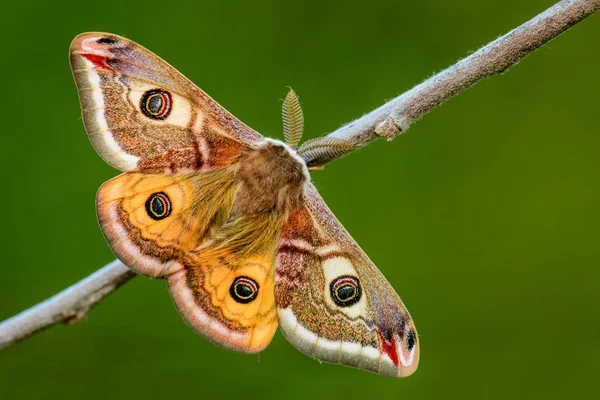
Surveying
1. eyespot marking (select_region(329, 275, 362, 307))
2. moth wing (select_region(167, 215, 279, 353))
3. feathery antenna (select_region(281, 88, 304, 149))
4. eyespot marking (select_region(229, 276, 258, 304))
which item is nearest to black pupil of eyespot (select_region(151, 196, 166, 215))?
moth wing (select_region(167, 215, 279, 353))

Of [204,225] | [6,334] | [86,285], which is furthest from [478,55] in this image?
[6,334]

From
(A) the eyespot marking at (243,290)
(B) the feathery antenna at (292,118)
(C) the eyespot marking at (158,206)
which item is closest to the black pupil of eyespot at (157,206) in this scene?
(C) the eyespot marking at (158,206)

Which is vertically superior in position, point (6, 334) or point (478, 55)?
point (478, 55)

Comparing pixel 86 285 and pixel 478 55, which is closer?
pixel 478 55

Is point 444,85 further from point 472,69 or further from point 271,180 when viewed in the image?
point 271,180

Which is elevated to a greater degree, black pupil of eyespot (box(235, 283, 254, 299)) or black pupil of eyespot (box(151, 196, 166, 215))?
black pupil of eyespot (box(151, 196, 166, 215))

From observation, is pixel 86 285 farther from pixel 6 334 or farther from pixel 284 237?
pixel 284 237

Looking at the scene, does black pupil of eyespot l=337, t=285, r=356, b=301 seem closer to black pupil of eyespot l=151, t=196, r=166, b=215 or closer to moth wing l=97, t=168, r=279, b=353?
moth wing l=97, t=168, r=279, b=353
